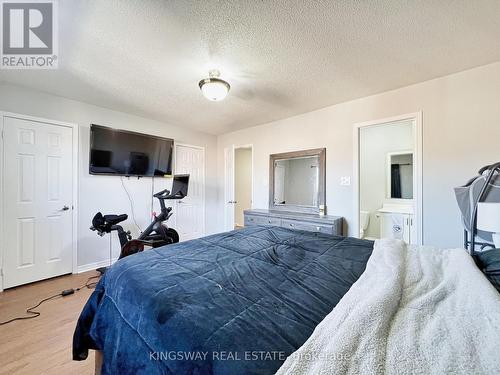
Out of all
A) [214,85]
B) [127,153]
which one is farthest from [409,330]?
[127,153]

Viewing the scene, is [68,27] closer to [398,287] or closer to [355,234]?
[398,287]

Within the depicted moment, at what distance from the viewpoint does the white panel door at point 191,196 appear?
421 centimetres

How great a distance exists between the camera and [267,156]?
157 inches

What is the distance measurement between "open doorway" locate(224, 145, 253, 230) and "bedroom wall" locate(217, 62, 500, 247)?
192 centimetres

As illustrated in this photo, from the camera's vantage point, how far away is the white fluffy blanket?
20.6 inches

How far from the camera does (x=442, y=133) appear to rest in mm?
2330

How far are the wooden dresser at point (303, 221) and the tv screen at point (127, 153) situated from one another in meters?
1.89

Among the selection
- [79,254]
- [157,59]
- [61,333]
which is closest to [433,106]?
[157,59]

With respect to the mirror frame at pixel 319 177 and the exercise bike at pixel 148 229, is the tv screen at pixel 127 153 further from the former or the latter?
the mirror frame at pixel 319 177

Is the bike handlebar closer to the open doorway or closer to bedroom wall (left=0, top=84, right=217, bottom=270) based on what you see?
bedroom wall (left=0, top=84, right=217, bottom=270)

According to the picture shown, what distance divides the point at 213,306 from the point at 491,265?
1.38 metres

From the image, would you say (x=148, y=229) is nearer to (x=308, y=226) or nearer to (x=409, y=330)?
(x=308, y=226)

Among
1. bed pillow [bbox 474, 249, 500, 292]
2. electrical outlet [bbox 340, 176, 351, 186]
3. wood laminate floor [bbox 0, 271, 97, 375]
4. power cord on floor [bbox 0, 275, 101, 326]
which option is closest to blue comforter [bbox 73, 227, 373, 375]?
wood laminate floor [bbox 0, 271, 97, 375]

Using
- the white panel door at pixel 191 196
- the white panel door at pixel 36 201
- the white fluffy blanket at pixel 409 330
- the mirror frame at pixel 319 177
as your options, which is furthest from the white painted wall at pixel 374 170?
the white panel door at pixel 36 201
